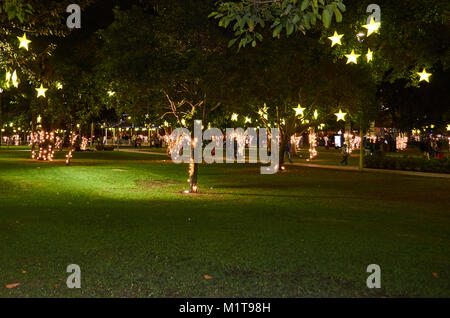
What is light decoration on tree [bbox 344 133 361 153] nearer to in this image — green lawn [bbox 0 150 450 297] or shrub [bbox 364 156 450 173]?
shrub [bbox 364 156 450 173]

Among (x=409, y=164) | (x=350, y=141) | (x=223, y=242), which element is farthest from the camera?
(x=350, y=141)

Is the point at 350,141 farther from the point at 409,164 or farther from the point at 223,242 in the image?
the point at 223,242

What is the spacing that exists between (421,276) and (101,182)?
16020mm

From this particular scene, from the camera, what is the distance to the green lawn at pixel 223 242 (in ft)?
21.0

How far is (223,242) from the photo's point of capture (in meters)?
9.07

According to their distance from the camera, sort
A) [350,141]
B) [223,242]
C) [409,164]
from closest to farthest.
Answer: [223,242] < [409,164] < [350,141]

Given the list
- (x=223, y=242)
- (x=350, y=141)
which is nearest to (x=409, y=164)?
(x=350, y=141)

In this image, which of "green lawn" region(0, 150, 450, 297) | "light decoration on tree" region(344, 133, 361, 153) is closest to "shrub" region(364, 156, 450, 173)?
"light decoration on tree" region(344, 133, 361, 153)

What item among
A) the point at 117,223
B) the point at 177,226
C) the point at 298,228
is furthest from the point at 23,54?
the point at 298,228

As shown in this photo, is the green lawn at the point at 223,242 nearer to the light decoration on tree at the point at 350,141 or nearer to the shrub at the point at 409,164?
the shrub at the point at 409,164

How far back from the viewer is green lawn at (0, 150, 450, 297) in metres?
6.39

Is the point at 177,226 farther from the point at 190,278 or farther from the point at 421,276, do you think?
the point at 421,276

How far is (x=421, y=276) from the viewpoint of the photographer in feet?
22.5

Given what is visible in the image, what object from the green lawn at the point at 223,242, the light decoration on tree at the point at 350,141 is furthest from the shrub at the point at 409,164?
the green lawn at the point at 223,242
